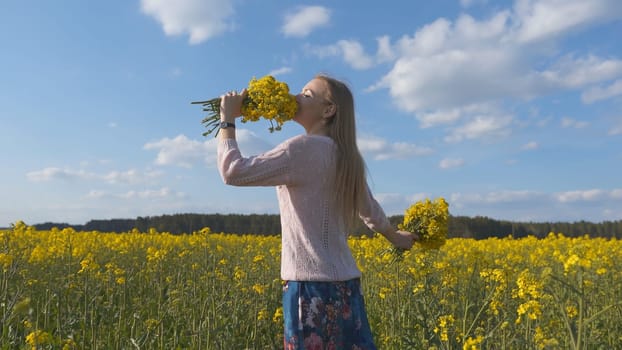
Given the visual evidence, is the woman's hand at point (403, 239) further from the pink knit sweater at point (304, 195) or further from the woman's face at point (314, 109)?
the woman's face at point (314, 109)

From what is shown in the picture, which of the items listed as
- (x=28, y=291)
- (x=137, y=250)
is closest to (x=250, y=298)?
(x=28, y=291)

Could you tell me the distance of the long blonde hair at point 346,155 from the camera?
94.1 inches

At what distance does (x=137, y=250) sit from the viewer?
8.87 metres

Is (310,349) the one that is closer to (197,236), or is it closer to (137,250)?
(197,236)

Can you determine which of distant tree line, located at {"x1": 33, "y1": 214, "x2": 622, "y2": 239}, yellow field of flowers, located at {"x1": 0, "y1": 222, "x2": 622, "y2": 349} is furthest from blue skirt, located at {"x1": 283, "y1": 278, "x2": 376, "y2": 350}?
distant tree line, located at {"x1": 33, "y1": 214, "x2": 622, "y2": 239}

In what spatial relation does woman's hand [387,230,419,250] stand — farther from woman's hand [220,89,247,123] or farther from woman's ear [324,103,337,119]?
woman's hand [220,89,247,123]

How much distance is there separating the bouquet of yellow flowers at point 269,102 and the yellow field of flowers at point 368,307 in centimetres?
118

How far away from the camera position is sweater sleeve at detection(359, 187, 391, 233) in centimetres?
260

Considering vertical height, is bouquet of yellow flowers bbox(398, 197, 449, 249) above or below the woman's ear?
below

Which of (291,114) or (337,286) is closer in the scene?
(337,286)

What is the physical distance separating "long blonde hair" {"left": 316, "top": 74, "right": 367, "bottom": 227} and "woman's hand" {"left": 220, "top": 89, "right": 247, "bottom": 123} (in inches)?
16.6

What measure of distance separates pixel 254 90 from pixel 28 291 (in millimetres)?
4185

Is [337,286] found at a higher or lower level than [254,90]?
lower

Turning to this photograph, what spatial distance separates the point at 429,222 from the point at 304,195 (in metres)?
0.90
